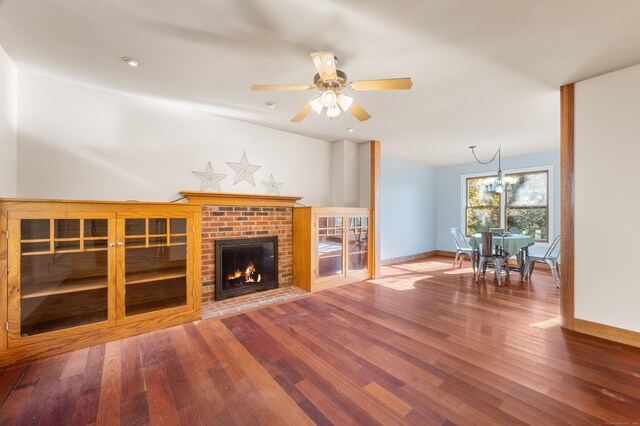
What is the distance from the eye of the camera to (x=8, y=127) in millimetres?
2322

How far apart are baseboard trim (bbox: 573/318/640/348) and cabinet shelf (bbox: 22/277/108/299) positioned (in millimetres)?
4745

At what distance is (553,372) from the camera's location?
6.40 feet

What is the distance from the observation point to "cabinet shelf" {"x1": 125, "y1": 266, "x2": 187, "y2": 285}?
2648 millimetres

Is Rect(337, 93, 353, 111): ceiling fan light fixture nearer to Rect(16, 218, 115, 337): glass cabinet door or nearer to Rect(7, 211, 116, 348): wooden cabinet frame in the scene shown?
Rect(16, 218, 115, 337): glass cabinet door

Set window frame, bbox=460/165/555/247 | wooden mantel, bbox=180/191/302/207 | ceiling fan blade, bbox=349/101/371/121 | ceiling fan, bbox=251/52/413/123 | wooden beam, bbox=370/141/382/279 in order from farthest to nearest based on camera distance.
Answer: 1. window frame, bbox=460/165/555/247
2. wooden beam, bbox=370/141/382/279
3. wooden mantel, bbox=180/191/302/207
4. ceiling fan blade, bbox=349/101/371/121
5. ceiling fan, bbox=251/52/413/123

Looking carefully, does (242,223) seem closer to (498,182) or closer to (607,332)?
(607,332)

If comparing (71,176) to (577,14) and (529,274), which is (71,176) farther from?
(529,274)

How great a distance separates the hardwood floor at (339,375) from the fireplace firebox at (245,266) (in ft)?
2.29

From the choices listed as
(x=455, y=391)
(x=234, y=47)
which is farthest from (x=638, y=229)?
(x=234, y=47)

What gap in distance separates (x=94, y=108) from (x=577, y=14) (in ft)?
14.3

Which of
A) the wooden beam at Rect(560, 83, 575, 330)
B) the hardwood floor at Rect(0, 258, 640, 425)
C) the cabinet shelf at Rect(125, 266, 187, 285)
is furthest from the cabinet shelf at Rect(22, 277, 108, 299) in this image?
the wooden beam at Rect(560, 83, 575, 330)

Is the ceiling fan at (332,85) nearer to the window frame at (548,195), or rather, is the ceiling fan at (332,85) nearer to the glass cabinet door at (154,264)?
the glass cabinet door at (154,264)

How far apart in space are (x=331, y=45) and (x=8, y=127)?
9.71 ft

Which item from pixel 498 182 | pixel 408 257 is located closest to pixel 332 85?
pixel 498 182
